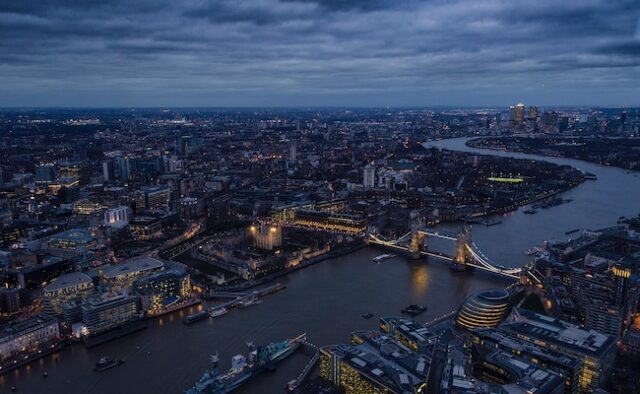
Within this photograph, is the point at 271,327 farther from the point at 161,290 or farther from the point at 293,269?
→ the point at 293,269

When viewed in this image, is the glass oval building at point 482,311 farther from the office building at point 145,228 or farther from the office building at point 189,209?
the office building at point 189,209

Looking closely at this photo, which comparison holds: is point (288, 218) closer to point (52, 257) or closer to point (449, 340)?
point (52, 257)

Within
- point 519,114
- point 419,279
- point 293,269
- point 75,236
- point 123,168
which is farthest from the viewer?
point 519,114

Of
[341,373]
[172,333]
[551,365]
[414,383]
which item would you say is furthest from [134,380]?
[551,365]

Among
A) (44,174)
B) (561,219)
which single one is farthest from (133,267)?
(44,174)

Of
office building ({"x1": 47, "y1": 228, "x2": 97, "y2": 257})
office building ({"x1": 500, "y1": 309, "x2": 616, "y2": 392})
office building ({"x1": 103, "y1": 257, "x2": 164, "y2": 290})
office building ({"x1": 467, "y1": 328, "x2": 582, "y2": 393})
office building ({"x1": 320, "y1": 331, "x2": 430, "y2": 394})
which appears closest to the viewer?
office building ({"x1": 320, "y1": 331, "x2": 430, "y2": 394})

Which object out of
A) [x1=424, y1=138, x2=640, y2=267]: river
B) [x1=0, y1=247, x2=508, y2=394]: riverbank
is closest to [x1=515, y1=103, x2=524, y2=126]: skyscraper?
[x1=424, y1=138, x2=640, y2=267]: river

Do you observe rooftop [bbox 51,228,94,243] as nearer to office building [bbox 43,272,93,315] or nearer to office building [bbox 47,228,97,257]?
office building [bbox 47,228,97,257]
